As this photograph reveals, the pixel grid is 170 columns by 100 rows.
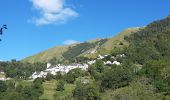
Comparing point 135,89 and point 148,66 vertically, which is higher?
point 148,66

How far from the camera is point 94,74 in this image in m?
199

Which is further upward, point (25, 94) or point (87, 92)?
point (25, 94)

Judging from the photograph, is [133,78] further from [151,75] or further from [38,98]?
[38,98]

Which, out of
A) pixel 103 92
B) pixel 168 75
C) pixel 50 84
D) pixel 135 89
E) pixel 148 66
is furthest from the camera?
pixel 50 84

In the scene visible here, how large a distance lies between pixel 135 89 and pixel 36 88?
56.7 m

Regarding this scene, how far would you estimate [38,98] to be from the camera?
168 metres

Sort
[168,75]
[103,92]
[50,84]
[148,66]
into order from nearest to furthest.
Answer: [168,75] < [103,92] < [148,66] < [50,84]

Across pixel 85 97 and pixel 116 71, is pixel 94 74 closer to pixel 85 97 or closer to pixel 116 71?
pixel 116 71

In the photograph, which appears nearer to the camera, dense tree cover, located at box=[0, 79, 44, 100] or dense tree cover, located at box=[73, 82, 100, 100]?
dense tree cover, located at box=[73, 82, 100, 100]

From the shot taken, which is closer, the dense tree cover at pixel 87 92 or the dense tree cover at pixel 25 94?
the dense tree cover at pixel 87 92

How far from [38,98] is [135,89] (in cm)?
4858

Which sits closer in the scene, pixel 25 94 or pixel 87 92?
pixel 87 92

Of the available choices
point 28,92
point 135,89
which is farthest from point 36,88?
point 135,89

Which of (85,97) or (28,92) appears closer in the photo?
(85,97)
